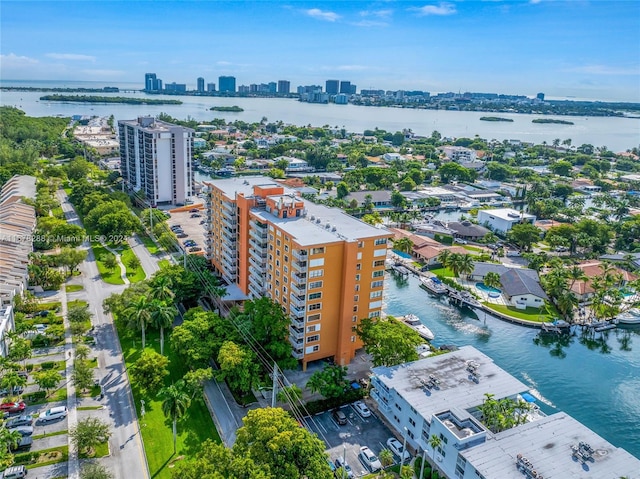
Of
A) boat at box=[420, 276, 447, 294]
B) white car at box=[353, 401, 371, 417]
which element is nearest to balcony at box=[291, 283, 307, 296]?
white car at box=[353, 401, 371, 417]

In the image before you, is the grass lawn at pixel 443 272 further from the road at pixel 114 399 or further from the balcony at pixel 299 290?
the road at pixel 114 399

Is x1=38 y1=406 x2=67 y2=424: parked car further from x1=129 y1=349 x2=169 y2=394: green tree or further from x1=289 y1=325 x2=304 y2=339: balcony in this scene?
A: x1=289 y1=325 x2=304 y2=339: balcony

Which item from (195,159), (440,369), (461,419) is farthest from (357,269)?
(195,159)

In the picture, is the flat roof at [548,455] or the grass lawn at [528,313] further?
the grass lawn at [528,313]

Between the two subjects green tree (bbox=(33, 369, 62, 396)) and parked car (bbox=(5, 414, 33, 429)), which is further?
green tree (bbox=(33, 369, 62, 396))

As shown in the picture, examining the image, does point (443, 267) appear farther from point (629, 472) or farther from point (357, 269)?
point (629, 472)

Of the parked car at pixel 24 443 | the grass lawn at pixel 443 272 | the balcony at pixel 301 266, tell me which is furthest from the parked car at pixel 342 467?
the grass lawn at pixel 443 272
